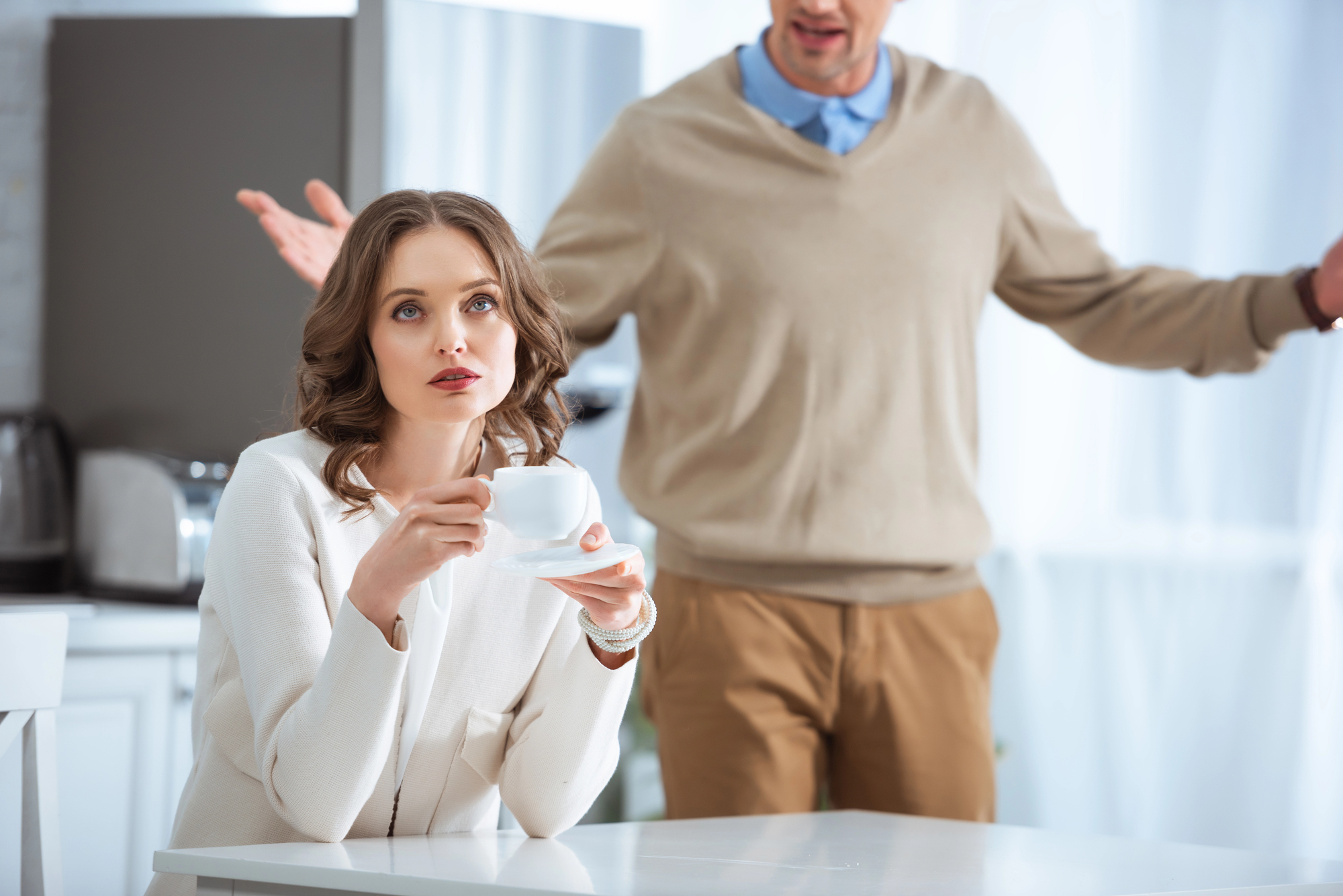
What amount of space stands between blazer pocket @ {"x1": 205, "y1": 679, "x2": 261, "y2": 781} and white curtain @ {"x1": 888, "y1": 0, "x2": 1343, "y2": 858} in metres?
1.84

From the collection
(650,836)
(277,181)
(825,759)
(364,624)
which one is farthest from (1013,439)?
(364,624)

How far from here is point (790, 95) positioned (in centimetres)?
165

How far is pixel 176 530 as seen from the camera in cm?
200

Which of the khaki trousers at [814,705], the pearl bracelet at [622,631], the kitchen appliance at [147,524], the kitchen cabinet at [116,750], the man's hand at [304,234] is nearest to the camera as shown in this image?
the pearl bracelet at [622,631]

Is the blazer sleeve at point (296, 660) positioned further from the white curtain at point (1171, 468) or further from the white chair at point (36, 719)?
the white curtain at point (1171, 468)

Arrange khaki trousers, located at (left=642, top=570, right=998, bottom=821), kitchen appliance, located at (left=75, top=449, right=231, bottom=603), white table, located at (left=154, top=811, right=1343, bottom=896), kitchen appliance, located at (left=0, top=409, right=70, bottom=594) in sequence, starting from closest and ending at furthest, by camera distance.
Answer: white table, located at (left=154, top=811, right=1343, bottom=896), khaki trousers, located at (left=642, top=570, right=998, bottom=821), kitchen appliance, located at (left=75, top=449, right=231, bottom=603), kitchen appliance, located at (left=0, top=409, right=70, bottom=594)

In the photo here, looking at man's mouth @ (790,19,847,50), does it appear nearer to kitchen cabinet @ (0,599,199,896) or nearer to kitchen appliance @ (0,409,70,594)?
kitchen cabinet @ (0,599,199,896)

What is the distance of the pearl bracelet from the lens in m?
0.99

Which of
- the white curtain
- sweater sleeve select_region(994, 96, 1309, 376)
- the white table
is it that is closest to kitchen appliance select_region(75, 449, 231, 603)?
the white table

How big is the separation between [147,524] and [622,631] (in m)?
1.33

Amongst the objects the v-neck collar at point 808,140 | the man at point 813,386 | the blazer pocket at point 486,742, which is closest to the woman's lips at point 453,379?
the blazer pocket at point 486,742

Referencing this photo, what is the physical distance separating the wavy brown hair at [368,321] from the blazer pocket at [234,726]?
0.18 metres

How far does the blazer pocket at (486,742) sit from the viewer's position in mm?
1062

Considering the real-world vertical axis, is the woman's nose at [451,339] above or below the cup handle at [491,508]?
above
